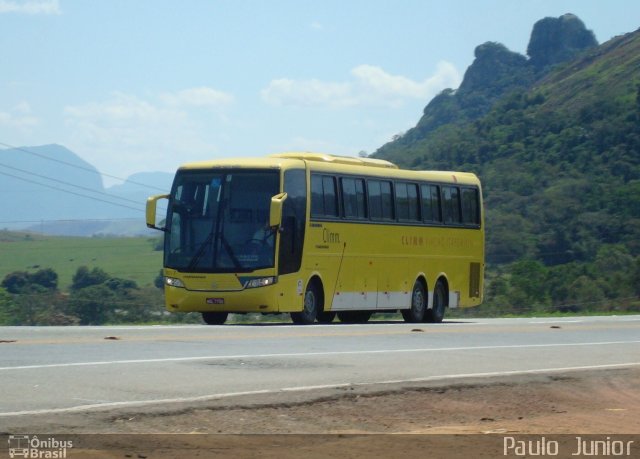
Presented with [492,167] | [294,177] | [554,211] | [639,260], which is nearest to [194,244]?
[294,177]

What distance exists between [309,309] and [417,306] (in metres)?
5.05

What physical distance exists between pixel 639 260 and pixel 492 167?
43.6m

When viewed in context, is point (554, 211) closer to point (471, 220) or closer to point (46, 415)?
point (471, 220)

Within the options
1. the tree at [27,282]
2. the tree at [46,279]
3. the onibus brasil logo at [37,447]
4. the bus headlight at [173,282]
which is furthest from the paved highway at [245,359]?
the tree at [46,279]

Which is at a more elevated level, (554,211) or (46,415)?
(554,211)

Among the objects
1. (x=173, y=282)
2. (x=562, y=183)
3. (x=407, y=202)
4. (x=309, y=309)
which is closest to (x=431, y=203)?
(x=407, y=202)

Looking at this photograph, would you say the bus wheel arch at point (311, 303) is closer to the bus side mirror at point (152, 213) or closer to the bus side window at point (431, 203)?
the bus side mirror at point (152, 213)

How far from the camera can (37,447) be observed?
9164 millimetres

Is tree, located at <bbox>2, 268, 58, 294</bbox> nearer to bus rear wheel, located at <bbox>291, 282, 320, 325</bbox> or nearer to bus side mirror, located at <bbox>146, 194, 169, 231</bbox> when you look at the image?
bus side mirror, located at <bbox>146, 194, 169, 231</bbox>

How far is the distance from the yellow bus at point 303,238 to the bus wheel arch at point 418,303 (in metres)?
0.04

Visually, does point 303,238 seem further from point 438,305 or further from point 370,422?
point 370,422

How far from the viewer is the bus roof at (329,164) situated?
92.2ft

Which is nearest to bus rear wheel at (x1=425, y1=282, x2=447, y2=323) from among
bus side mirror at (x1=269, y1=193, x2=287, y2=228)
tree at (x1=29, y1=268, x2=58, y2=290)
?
bus side mirror at (x1=269, y1=193, x2=287, y2=228)

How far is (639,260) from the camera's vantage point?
287 feet
